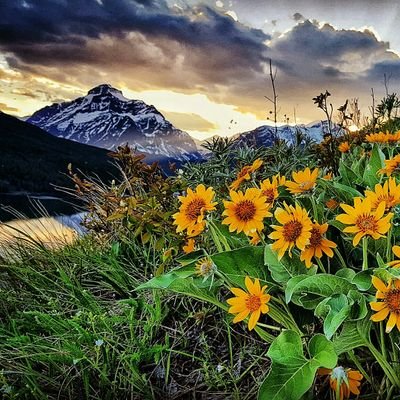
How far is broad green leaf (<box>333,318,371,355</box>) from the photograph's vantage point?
1.20 m

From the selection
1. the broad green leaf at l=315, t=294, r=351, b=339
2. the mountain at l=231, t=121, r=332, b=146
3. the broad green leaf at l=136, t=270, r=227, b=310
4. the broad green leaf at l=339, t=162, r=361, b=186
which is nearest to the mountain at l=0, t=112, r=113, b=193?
the mountain at l=231, t=121, r=332, b=146

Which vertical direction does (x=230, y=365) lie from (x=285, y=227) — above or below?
below

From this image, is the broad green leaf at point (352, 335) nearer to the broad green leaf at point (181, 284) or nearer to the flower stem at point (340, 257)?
the flower stem at point (340, 257)

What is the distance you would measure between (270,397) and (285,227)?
40 centimetres

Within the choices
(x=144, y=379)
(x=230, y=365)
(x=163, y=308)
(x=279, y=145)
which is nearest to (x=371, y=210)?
(x=230, y=365)

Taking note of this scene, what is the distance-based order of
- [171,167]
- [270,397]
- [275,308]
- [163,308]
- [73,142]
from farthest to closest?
[73,142] < [171,167] < [163,308] < [275,308] < [270,397]

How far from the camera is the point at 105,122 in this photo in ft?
316

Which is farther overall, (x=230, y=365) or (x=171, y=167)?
(x=171, y=167)

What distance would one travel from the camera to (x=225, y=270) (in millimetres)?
1358

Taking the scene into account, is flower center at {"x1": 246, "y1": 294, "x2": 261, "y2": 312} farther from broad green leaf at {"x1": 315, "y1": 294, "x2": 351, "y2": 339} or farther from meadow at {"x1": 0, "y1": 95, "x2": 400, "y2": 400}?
broad green leaf at {"x1": 315, "y1": 294, "x2": 351, "y2": 339}

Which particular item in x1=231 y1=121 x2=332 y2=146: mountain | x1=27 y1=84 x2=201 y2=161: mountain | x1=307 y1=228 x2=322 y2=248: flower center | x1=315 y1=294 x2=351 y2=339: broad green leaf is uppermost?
x1=27 y1=84 x2=201 y2=161: mountain

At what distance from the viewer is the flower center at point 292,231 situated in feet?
4.00

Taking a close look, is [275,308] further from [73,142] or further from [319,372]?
[73,142]

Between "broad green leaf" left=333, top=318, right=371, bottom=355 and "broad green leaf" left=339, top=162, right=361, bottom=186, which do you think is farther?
"broad green leaf" left=339, top=162, right=361, bottom=186
